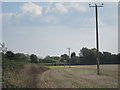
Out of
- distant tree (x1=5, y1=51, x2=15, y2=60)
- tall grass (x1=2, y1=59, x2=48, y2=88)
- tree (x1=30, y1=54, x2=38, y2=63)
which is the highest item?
distant tree (x1=5, y1=51, x2=15, y2=60)

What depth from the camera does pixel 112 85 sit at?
7734 mm

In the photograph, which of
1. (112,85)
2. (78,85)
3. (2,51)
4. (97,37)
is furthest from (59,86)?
(97,37)

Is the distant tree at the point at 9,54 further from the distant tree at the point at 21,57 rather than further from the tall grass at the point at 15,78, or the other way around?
the tall grass at the point at 15,78

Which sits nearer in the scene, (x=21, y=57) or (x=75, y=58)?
(x=21, y=57)

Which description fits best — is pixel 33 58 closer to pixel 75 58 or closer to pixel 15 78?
pixel 15 78

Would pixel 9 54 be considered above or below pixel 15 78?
above

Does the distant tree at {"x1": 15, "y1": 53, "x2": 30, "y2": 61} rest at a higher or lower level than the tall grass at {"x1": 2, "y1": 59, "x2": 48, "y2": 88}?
higher

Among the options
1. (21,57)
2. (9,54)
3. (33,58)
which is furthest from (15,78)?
(33,58)

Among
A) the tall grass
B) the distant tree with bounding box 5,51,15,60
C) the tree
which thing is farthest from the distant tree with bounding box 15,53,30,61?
the tall grass

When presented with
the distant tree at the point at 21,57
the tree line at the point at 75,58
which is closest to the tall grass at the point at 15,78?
the tree line at the point at 75,58

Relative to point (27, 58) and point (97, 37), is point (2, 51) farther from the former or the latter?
point (97, 37)

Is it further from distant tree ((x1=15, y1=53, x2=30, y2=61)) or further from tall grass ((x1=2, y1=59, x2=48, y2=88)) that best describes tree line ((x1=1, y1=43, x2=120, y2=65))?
tall grass ((x1=2, y1=59, x2=48, y2=88))

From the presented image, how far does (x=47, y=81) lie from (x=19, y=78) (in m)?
1.41

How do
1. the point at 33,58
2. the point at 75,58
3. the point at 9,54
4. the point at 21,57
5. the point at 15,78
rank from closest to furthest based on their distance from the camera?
the point at 15,78 → the point at 9,54 → the point at 21,57 → the point at 33,58 → the point at 75,58
